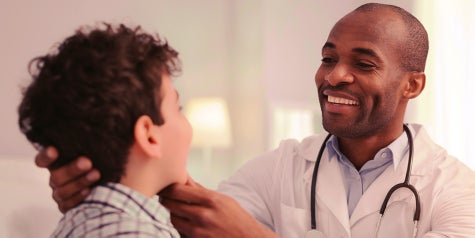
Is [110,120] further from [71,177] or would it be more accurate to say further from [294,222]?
[294,222]

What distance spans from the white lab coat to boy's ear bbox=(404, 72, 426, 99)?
101mm

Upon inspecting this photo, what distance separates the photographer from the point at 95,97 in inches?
40.5

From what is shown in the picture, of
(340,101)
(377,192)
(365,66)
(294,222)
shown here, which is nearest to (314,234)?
(294,222)

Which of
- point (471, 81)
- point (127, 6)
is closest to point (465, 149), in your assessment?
point (471, 81)

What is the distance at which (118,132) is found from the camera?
106 centimetres

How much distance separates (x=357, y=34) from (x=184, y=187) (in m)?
0.82

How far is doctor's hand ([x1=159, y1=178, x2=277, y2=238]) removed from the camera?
4.26ft

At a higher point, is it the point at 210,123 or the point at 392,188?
the point at 392,188

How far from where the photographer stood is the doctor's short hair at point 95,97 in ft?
3.38

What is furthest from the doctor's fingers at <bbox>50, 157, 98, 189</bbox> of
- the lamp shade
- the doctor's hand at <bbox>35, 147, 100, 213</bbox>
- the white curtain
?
the lamp shade

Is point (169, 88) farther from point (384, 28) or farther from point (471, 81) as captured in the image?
point (471, 81)

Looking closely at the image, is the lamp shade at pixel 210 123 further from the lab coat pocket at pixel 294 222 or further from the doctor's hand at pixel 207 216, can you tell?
the doctor's hand at pixel 207 216

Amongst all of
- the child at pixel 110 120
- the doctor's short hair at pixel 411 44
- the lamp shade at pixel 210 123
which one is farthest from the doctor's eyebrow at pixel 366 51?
the lamp shade at pixel 210 123

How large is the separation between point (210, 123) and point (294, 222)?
211cm
